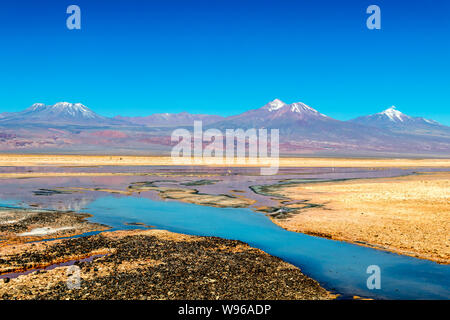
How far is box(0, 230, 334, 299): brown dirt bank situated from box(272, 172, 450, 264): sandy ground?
6.08 m

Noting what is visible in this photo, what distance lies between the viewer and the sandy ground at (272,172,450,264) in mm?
17000

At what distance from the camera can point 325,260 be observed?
15.1 meters

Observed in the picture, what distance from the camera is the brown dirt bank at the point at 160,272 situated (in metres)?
11.0

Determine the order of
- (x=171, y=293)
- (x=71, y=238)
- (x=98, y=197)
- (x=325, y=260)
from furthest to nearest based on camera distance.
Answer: (x=98, y=197) < (x=71, y=238) < (x=325, y=260) < (x=171, y=293)

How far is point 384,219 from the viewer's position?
869 inches

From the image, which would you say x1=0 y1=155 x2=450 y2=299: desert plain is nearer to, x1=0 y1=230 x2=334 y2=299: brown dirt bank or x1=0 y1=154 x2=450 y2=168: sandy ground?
x1=0 y1=230 x2=334 y2=299: brown dirt bank

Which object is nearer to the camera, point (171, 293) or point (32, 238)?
point (171, 293)

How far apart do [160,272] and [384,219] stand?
14995 millimetres

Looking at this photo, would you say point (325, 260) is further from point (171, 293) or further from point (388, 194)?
point (388, 194)

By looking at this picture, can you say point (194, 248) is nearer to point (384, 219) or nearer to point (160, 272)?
point (160, 272)
